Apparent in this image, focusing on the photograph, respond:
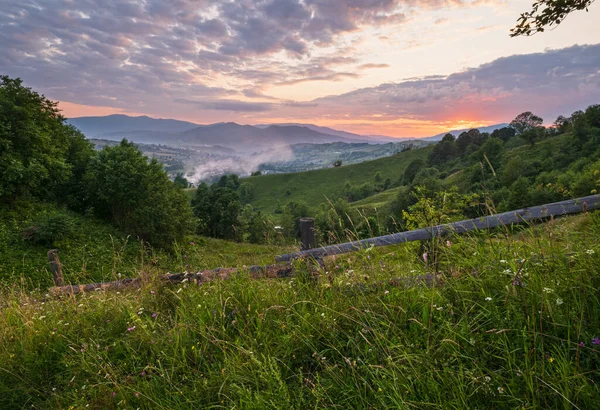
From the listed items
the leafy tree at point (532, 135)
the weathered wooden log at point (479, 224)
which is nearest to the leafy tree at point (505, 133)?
the leafy tree at point (532, 135)

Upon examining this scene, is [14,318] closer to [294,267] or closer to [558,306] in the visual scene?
[294,267]

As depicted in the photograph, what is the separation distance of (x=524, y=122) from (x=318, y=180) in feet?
280

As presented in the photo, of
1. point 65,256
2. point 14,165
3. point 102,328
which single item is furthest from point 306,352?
point 14,165

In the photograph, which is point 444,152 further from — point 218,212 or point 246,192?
point 218,212

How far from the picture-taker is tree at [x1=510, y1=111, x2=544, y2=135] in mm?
105125

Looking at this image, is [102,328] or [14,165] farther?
[14,165]

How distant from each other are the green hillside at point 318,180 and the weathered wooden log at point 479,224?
399 feet

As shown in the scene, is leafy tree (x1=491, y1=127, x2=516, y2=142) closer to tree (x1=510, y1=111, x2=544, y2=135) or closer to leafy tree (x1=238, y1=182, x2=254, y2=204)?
tree (x1=510, y1=111, x2=544, y2=135)

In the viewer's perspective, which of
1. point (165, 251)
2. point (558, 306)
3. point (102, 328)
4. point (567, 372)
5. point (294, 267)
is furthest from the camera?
point (165, 251)

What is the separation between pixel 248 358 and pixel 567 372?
221 cm

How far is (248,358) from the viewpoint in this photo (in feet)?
8.46

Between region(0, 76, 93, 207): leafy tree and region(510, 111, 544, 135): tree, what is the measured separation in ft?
419

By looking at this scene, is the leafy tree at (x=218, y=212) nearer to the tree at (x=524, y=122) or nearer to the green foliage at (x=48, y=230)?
the green foliage at (x=48, y=230)

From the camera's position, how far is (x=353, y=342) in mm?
2418
